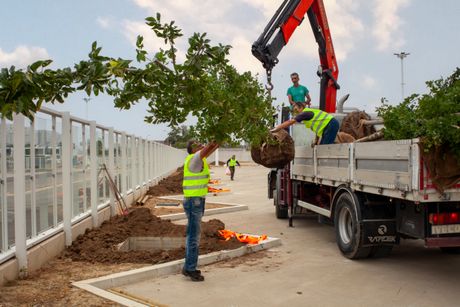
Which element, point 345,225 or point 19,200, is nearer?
point 19,200

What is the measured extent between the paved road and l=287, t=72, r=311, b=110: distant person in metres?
4.04

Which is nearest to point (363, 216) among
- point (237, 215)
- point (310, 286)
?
point (310, 286)

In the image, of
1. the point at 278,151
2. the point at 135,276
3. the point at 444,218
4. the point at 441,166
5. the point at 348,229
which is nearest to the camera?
the point at 441,166

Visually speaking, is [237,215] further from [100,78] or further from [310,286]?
[100,78]

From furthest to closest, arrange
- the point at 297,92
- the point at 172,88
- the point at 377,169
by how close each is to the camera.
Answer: the point at 297,92 < the point at 377,169 < the point at 172,88

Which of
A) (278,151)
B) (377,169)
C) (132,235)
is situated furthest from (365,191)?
(132,235)

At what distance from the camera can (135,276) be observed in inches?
267

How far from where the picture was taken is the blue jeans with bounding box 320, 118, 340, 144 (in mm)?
9608

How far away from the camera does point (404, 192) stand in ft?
20.7

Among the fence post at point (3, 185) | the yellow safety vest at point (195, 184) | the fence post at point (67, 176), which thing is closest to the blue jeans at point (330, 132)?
the yellow safety vest at point (195, 184)

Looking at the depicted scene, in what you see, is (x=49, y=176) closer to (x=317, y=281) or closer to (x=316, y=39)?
(x=317, y=281)

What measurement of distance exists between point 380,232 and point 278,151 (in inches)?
141

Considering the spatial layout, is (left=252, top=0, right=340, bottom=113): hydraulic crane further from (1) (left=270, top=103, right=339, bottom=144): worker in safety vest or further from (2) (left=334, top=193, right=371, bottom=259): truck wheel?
(2) (left=334, top=193, right=371, bottom=259): truck wheel

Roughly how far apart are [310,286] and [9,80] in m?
4.72
